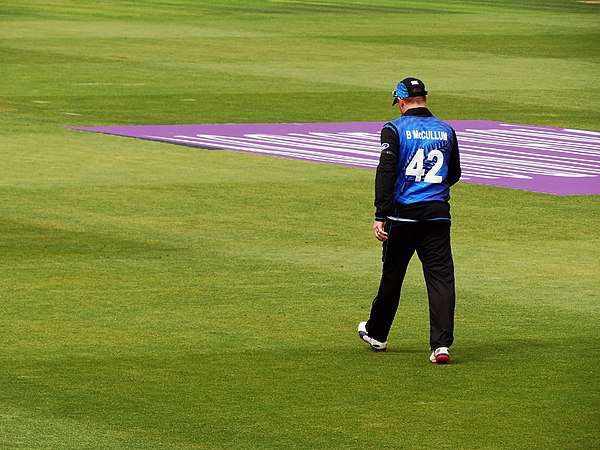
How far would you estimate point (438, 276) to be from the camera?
40.3 ft

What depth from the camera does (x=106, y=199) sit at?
19750 millimetres

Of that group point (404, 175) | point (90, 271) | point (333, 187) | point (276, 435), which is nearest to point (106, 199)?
point (333, 187)

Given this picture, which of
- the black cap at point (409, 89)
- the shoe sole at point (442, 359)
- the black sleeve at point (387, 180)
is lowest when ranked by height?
the shoe sole at point (442, 359)

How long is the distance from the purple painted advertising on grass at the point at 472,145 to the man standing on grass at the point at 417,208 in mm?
8852

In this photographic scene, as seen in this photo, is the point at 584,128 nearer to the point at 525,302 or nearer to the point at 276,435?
the point at 525,302

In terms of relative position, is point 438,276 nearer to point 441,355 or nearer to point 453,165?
point 441,355

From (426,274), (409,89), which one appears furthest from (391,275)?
(409,89)

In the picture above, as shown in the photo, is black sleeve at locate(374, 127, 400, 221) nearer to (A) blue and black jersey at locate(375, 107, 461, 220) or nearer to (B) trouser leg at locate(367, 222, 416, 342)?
(A) blue and black jersey at locate(375, 107, 461, 220)

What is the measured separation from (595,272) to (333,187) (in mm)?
5791

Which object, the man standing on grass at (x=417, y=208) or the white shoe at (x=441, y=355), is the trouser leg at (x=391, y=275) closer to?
the man standing on grass at (x=417, y=208)

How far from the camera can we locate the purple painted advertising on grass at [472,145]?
22.3 m

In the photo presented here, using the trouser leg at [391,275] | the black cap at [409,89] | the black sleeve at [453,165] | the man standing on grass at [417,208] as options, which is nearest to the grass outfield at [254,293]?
the trouser leg at [391,275]

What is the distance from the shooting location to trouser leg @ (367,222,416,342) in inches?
484

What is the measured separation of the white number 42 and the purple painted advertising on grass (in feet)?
29.1
